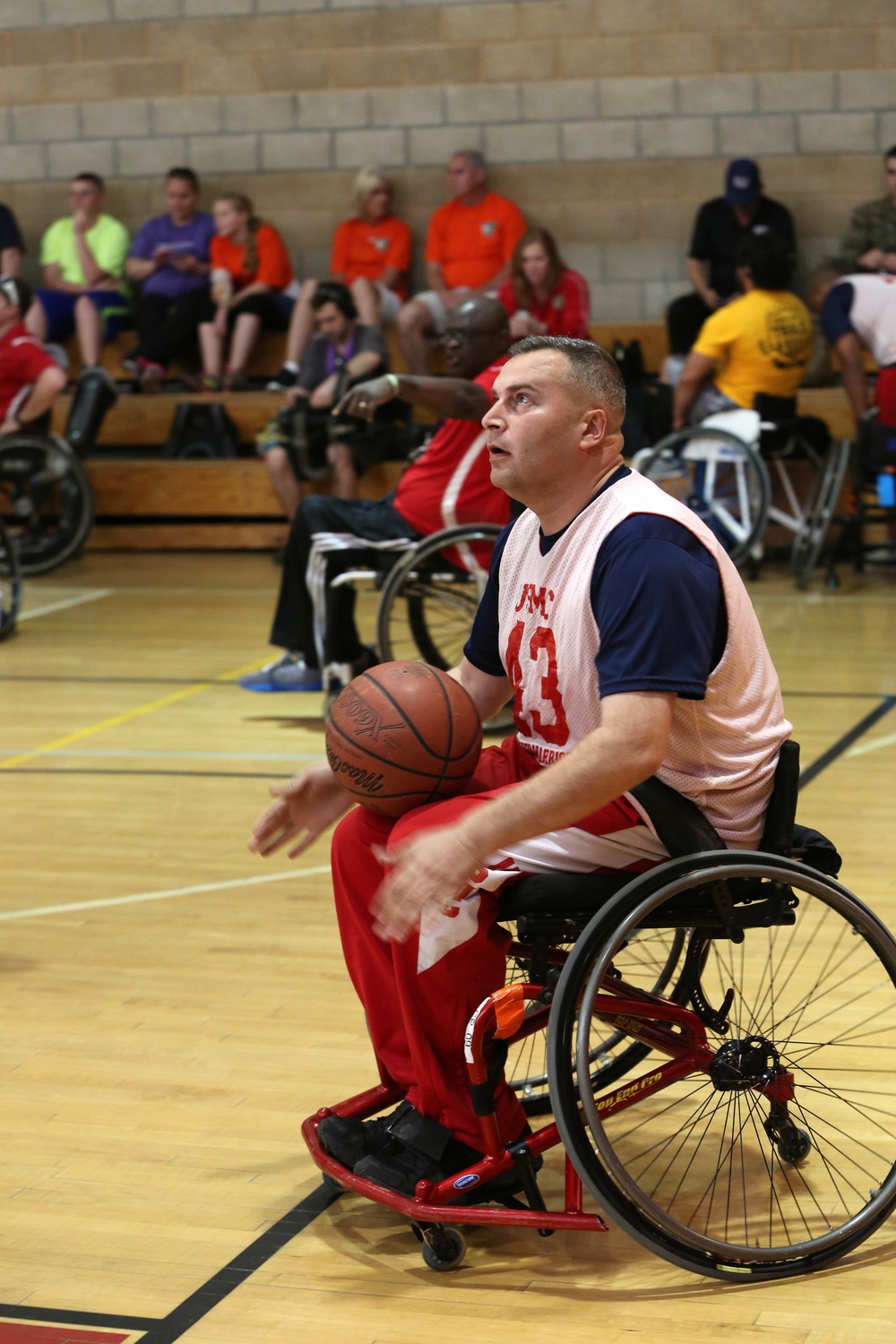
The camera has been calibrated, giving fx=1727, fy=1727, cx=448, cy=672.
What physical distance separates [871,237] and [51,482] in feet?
13.4

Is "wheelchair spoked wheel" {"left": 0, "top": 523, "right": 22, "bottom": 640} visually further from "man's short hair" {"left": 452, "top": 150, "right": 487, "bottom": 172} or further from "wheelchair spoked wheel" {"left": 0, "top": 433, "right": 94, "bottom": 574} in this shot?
"man's short hair" {"left": 452, "top": 150, "right": 487, "bottom": 172}

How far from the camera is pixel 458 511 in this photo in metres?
4.95

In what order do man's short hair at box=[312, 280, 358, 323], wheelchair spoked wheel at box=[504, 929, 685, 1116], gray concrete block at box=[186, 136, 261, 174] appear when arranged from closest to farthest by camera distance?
1. wheelchair spoked wheel at box=[504, 929, 685, 1116]
2. man's short hair at box=[312, 280, 358, 323]
3. gray concrete block at box=[186, 136, 261, 174]

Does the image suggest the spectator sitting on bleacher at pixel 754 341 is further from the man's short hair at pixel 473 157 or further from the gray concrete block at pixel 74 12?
the gray concrete block at pixel 74 12

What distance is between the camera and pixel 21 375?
25.8 feet

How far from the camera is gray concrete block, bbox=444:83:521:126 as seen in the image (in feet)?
30.6

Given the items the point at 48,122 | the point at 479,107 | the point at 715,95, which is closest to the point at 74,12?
the point at 48,122

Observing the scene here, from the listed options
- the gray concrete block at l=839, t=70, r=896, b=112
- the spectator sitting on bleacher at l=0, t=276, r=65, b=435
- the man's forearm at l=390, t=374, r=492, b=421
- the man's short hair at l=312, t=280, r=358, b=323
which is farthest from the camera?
the gray concrete block at l=839, t=70, r=896, b=112

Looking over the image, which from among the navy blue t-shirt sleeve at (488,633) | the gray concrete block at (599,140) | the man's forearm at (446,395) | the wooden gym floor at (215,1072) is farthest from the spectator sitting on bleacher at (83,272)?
the navy blue t-shirt sleeve at (488,633)

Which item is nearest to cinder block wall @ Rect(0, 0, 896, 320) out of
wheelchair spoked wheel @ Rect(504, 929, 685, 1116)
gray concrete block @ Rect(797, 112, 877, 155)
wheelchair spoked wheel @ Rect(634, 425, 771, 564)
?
gray concrete block @ Rect(797, 112, 877, 155)

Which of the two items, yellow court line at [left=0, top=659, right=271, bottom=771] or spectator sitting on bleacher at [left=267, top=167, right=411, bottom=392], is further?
spectator sitting on bleacher at [left=267, top=167, right=411, bottom=392]

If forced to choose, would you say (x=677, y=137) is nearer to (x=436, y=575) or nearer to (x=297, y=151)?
(x=297, y=151)

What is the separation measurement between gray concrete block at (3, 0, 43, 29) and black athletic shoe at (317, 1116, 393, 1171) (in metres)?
9.23

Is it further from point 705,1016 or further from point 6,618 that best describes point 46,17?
point 705,1016
